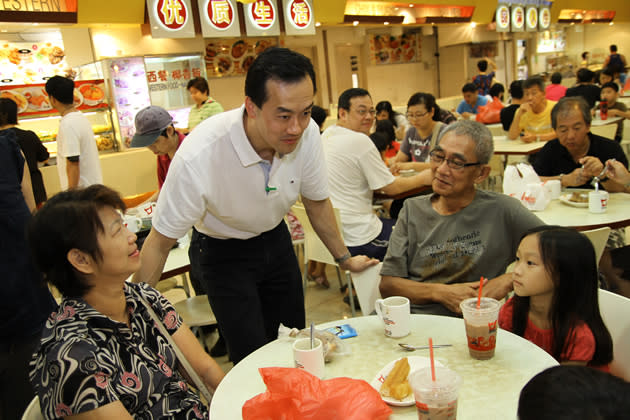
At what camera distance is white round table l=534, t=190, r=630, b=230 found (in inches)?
99.9

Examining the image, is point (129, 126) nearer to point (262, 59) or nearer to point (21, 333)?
point (21, 333)

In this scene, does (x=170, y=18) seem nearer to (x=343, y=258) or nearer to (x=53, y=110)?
(x=53, y=110)

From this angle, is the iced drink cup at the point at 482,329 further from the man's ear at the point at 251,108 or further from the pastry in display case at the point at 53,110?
the pastry in display case at the point at 53,110

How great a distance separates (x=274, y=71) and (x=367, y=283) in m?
0.96

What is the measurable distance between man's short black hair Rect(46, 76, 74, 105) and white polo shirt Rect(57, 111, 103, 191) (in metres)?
0.18

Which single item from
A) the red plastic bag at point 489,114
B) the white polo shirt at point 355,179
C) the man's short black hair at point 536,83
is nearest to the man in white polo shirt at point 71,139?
the white polo shirt at point 355,179

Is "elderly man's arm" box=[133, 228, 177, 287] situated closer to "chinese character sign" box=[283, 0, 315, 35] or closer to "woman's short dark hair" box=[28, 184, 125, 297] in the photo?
"woman's short dark hair" box=[28, 184, 125, 297]

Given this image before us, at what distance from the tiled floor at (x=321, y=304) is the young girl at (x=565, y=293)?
76.0 inches

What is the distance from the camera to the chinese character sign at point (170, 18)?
616cm

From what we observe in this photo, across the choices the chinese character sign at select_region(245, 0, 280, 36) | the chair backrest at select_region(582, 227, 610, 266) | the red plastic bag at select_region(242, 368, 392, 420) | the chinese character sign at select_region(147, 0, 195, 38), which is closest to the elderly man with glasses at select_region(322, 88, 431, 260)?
the chair backrest at select_region(582, 227, 610, 266)

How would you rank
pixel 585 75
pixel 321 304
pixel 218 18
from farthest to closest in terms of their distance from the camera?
pixel 585 75 < pixel 218 18 < pixel 321 304

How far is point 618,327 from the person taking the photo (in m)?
1.56

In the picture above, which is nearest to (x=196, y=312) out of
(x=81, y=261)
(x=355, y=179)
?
(x=355, y=179)

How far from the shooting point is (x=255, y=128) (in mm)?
1771
